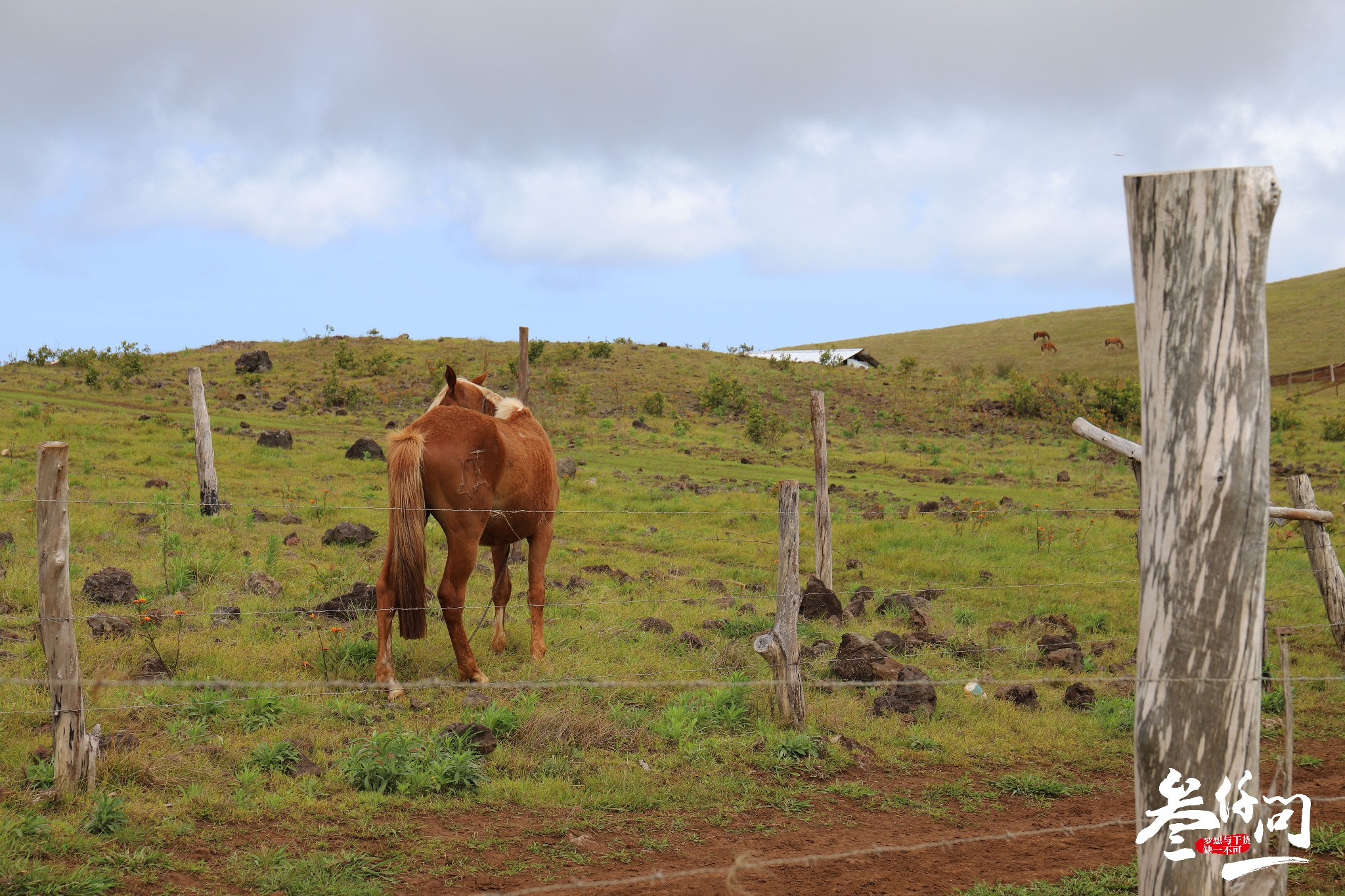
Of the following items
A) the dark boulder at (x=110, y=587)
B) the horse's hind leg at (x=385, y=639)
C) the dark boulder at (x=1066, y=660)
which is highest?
the dark boulder at (x=110, y=587)

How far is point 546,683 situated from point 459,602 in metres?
1.11

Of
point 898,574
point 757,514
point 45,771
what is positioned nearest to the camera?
point 45,771

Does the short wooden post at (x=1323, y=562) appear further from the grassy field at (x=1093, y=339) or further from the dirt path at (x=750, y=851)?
the grassy field at (x=1093, y=339)

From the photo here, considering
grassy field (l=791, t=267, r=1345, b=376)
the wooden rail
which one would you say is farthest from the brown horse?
grassy field (l=791, t=267, r=1345, b=376)

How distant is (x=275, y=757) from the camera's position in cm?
568

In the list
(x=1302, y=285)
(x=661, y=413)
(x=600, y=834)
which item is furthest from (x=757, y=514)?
(x=1302, y=285)

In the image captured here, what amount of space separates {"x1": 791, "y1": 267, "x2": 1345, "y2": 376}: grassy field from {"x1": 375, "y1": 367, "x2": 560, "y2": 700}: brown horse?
4344 cm

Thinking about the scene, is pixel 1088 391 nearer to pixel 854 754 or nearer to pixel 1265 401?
pixel 854 754

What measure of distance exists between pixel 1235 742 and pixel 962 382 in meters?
36.9

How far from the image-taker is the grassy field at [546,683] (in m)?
5.03

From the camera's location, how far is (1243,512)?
2795 millimetres

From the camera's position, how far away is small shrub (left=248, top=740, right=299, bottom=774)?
5.63 m

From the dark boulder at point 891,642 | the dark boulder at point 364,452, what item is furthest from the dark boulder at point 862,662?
the dark boulder at point 364,452

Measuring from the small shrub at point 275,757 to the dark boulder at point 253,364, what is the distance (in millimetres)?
30948
